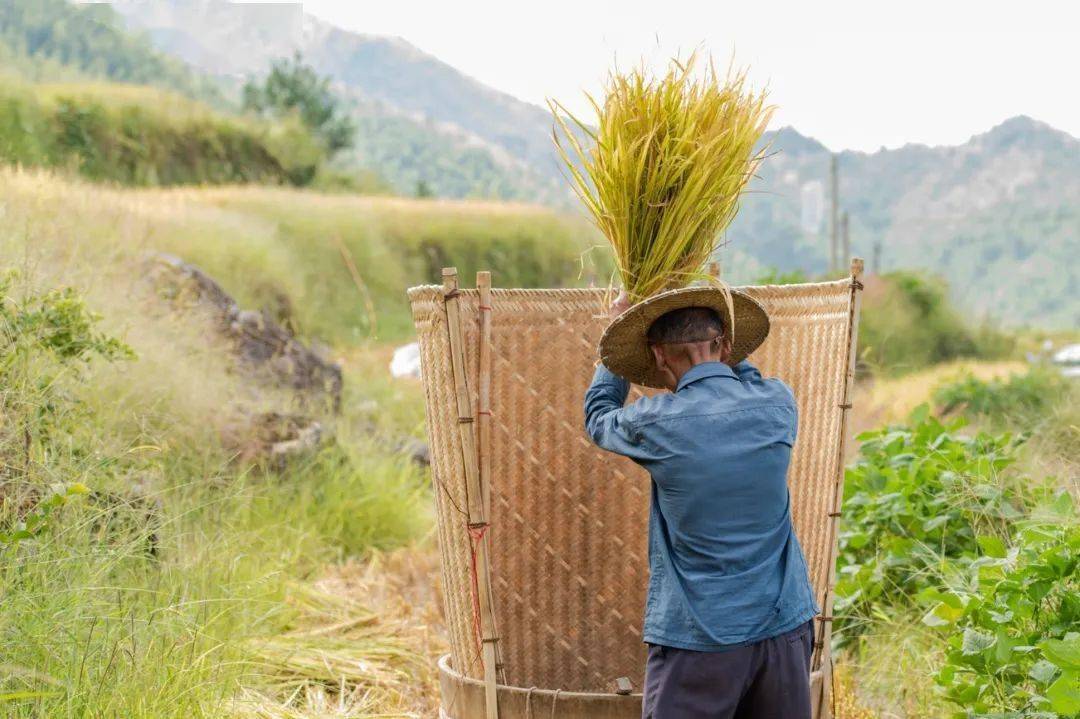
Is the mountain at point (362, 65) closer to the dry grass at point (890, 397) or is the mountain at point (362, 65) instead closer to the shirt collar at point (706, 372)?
the dry grass at point (890, 397)

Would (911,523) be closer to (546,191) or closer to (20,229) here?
(20,229)

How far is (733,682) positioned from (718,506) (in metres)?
0.35

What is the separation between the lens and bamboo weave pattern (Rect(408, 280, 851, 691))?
3104 millimetres

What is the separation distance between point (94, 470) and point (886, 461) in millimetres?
2939

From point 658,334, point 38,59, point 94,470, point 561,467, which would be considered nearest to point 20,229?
point 94,470

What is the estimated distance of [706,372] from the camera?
8.00 ft

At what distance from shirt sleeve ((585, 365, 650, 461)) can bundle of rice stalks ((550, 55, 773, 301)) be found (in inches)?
11.5

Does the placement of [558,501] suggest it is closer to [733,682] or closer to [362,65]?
[733,682]

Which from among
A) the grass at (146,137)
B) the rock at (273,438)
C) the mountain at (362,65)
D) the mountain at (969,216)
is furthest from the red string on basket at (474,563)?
the mountain at (362,65)

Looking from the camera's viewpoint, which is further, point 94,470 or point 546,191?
point 546,191

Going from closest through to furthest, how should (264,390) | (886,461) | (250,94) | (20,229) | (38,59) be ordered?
(886,461) < (20,229) < (264,390) < (38,59) < (250,94)

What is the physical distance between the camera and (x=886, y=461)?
4.71m

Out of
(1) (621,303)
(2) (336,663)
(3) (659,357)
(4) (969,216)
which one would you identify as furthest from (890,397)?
(4) (969,216)

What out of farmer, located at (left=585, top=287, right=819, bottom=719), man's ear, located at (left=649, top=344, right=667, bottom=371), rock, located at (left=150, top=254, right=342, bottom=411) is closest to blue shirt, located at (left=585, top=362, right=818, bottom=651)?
farmer, located at (left=585, top=287, right=819, bottom=719)
